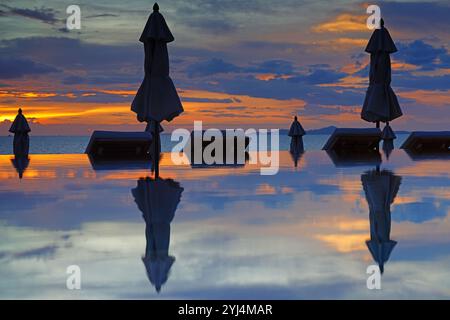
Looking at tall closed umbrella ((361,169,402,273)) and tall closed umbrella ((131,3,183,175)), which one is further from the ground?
tall closed umbrella ((131,3,183,175))

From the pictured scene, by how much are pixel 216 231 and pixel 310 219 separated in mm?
1167

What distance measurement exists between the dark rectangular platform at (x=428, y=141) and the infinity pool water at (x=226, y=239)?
1309cm

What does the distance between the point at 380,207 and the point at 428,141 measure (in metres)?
16.9

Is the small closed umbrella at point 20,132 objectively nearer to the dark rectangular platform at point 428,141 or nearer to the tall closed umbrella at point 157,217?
the tall closed umbrella at point 157,217

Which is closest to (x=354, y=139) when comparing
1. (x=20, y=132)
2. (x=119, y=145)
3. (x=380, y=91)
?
(x=380, y=91)

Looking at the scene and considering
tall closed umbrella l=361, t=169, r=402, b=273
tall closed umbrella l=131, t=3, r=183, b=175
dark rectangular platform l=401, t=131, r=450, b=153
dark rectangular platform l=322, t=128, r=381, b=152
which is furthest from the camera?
dark rectangular platform l=401, t=131, r=450, b=153

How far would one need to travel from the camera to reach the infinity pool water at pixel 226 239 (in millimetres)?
3914

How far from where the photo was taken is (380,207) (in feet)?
24.1

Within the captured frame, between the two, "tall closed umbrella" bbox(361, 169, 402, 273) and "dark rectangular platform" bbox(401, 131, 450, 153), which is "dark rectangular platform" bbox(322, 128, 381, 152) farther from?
"tall closed umbrella" bbox(361, 169, 402, 273)

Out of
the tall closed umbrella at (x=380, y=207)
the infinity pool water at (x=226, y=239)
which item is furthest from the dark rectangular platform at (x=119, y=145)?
the tall closed umbrella at (x=380, y=207)

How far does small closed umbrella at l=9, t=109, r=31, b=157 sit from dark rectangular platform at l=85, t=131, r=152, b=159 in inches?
99.8

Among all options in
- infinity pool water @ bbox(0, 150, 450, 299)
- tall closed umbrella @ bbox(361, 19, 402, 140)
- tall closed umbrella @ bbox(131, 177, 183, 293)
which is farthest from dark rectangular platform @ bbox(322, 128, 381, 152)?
tall closed umbrella @ bbox(131, 177, 183, 293)

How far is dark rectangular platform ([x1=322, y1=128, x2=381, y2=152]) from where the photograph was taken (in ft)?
68.0

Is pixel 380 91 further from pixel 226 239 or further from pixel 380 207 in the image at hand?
pixel 226 239
